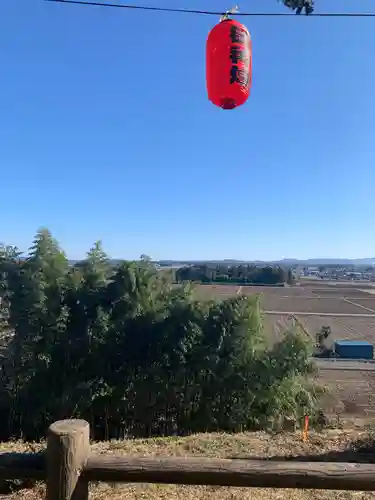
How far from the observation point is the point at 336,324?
100.0 ft

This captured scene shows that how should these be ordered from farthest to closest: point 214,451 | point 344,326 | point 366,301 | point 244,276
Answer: point 244,276 → point 366,301 → point 344,326 → point 214,451

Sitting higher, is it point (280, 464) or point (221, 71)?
point (221, 71)

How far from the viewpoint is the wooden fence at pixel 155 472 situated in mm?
1477

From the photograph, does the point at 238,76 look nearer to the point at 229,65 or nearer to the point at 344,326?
the point at 229,65

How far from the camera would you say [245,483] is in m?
1.49

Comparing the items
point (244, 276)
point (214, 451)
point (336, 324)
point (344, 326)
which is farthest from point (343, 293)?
point (214, 451)

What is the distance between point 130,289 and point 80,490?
810 centimetres

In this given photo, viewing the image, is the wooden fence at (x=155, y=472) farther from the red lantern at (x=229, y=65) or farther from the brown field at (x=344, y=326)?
the brown field at (x=344, y=326)

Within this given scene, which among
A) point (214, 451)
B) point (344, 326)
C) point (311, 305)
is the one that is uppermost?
point (214, 451)

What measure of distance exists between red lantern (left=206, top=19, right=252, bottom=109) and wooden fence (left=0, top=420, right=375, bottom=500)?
2524mm

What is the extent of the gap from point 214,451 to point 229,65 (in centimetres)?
354

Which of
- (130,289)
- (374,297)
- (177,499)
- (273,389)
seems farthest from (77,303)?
(374,297)

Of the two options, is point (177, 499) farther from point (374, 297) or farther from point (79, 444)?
point (374, 297)

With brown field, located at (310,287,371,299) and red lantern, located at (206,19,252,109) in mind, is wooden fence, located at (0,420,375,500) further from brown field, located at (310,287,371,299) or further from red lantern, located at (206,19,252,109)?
brown field, located at (310,287,371,299)
